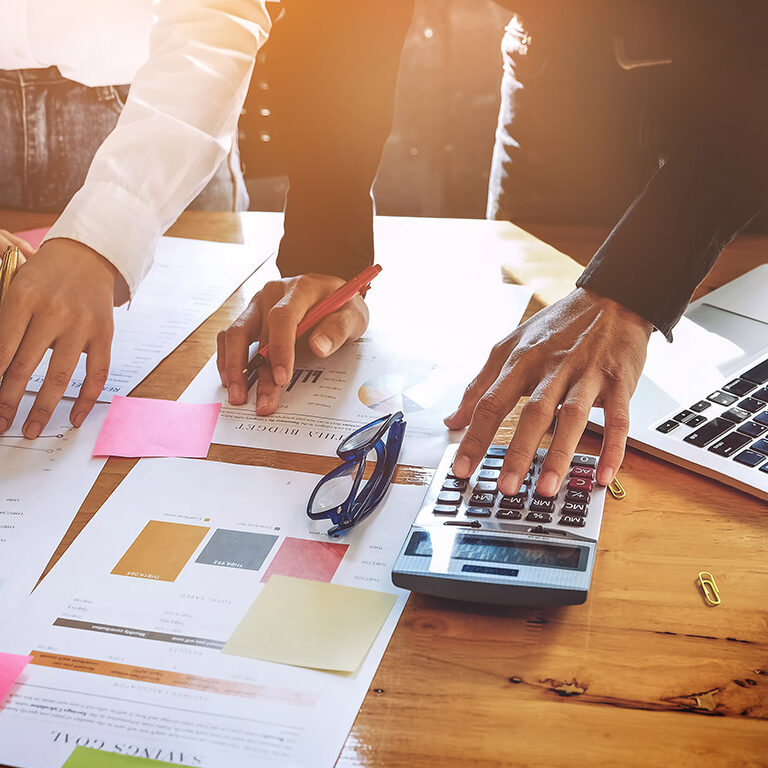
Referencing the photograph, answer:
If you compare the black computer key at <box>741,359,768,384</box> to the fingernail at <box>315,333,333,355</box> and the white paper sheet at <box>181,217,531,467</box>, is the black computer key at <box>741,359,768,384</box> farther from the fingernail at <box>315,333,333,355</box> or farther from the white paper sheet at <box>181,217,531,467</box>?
the fingernail at <box>315,333,333,355</box>

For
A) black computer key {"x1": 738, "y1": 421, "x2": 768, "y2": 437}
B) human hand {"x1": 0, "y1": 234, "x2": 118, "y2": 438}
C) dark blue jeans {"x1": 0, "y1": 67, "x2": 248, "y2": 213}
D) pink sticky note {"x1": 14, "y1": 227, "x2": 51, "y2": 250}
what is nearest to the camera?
black computer key {"x1": 738, "y1": 421, "x2": 768, "y2": 437}

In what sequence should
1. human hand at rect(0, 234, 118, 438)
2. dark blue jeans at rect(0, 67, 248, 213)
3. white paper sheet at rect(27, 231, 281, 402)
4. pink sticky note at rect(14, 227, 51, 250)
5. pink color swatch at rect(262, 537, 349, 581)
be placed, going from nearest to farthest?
pink color swatch at rect(262, 537, 349, 581) < human hand at rect(0, 234, 118, 438) < white paper sheet at rect(27, 231, 281, 402) < pink sticky note at rect(14, 227, 51, 250) < dark blue jeans at rect(0, 67, 248, 213)

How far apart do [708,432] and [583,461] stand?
0.40 feet

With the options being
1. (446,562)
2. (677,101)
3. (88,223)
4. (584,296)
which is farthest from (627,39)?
(446,562)

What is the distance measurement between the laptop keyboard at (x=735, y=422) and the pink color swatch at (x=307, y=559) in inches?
11.7

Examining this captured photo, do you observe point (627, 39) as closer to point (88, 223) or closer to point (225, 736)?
point (88, 223)

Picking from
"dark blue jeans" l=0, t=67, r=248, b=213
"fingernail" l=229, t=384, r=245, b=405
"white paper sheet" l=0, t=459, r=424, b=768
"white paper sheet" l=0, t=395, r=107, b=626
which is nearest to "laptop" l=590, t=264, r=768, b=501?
"white paper sheet" l=0, t=459, r=424, b=768

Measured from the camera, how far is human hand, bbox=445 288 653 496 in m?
0.62

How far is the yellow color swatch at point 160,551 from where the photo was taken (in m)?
0.57

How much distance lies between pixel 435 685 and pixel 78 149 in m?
1.11

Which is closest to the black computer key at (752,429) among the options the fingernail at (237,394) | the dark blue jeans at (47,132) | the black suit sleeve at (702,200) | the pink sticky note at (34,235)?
the black suit sleeve at (702,200)

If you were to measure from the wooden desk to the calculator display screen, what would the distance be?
0.10 feet

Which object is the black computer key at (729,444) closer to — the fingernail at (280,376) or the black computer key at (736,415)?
the black computer key at (736,415)

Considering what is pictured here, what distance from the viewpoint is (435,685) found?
476mm
